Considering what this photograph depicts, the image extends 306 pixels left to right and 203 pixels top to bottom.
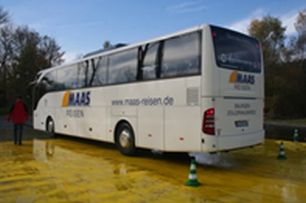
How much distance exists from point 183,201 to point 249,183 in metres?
2.20

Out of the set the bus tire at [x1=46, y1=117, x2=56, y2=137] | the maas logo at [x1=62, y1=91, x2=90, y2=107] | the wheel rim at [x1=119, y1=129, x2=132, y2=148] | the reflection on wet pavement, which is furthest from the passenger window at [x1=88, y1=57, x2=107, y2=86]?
the bus tire at [x1=46, y1=117, x2=56, y2=137]

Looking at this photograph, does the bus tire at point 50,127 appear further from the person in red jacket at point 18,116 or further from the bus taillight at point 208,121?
the bus taillight at point 208,121

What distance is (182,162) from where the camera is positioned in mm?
11016

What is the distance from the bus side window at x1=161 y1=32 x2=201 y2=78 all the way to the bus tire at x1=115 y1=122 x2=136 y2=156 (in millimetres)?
2416

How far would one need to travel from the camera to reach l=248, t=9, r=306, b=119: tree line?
132 feet

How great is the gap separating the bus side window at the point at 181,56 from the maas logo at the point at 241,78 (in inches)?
40.2

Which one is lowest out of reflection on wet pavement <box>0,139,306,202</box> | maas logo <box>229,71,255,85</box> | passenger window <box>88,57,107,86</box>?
reflection on wet pavement <box>0,139,306,202</box>

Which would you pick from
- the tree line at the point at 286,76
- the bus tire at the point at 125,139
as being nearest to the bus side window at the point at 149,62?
the bus tire at the point at 125,139

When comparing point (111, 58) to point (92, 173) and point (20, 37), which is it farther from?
point (20, 37)

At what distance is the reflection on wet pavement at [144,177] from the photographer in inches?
283

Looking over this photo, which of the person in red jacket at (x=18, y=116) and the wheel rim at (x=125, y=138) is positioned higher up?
the person in red jacket at (x=18, y=116)

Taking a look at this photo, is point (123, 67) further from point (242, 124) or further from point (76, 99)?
point (242, 124)

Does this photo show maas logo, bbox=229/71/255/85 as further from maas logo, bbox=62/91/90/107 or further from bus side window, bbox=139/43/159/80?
maas logo, bbox=62/91/90/107

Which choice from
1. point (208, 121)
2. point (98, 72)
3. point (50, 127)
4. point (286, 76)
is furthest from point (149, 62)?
point (286, 76)
